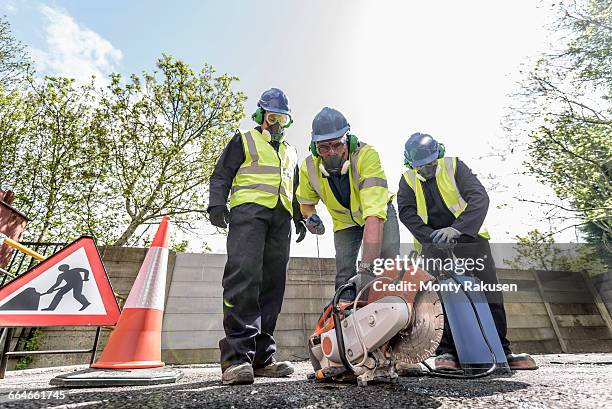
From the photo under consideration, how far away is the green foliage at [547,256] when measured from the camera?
30.2 ft

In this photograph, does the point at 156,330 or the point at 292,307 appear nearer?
the point at 156,330

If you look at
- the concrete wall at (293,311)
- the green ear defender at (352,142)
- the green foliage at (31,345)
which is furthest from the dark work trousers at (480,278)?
the green foliage at (31,345)

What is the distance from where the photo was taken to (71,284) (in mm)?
2771

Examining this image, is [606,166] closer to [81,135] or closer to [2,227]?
[2,227]

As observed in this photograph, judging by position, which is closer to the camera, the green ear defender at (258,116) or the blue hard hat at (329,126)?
the blue hard hat at (329,126)

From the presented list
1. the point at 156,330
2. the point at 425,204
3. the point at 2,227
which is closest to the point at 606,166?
the point at 425,204

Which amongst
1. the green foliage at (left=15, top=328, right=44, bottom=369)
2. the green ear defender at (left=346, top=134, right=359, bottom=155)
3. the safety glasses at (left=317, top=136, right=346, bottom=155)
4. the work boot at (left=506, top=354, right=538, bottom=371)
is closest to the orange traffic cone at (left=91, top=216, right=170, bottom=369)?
the safety glasses at (left=317, top=136, right=346, bottom=155)

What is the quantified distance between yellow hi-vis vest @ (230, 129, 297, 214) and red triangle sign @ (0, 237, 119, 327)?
148cm

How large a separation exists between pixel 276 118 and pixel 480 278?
84.4 inches

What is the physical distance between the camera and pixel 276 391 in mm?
1612

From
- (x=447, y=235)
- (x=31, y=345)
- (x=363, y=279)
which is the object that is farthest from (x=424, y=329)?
(x=31, y=345)

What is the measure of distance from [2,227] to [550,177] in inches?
481

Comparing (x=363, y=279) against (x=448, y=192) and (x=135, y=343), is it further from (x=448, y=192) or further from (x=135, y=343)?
(x=135, y=343)

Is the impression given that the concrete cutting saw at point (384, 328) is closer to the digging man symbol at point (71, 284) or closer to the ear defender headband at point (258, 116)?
the ear defender headband at point (258, 116)
